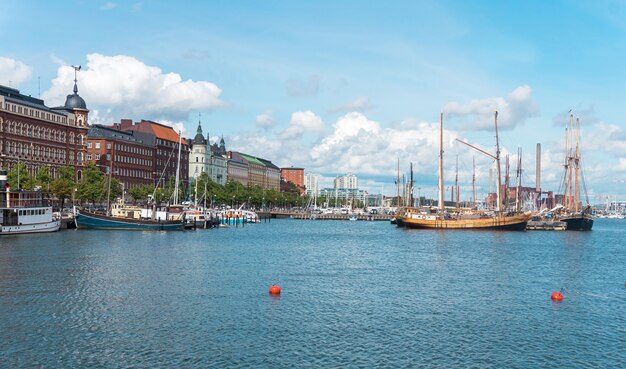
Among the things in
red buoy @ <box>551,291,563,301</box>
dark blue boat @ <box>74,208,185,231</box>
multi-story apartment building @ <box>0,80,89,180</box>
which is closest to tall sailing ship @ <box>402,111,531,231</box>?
dark blue boat @ <box>74,208,185,231</box>

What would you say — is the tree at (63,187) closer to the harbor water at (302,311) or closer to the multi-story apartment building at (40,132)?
the multi-story apartment building at (40,132)

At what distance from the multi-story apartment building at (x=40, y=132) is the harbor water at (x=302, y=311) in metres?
77.8

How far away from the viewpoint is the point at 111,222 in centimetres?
11738

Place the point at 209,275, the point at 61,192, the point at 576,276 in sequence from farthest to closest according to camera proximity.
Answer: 1. the point at 61,192
2. the point at 576,276
3. the point at 209,275

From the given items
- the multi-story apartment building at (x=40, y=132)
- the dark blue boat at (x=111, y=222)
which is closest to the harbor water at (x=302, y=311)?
the dark blue boat at (x=111, y=222)

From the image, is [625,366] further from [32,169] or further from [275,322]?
[32,169]

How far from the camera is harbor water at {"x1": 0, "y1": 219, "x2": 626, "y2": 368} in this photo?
34.1m

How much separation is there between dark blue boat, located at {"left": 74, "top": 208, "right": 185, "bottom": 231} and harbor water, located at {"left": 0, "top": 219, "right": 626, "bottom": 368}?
37424mm

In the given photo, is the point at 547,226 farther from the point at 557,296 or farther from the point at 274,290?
the point at 274,290

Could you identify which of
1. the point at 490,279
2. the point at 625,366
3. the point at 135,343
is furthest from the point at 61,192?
the point at 625,366

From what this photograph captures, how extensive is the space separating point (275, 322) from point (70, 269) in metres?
26.6

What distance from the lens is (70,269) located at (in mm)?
60875

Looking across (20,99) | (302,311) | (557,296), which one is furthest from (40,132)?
(557,296)

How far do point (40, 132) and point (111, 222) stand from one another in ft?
184
